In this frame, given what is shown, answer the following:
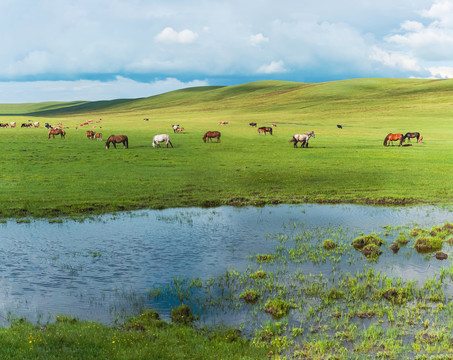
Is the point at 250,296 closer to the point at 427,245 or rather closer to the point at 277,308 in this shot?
the point at 277,308

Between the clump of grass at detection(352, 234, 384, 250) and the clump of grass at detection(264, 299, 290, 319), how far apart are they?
6449 mm

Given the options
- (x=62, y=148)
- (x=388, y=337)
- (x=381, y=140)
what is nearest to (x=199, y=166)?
(x=62, y=148)

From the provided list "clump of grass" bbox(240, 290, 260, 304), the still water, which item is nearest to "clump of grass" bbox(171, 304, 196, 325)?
the still water

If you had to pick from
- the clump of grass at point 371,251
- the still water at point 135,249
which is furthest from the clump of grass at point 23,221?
the clump of grass at point 371,251

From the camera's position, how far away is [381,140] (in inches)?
2356

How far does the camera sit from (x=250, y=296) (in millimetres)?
11758

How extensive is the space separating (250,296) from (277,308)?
1.07 meters

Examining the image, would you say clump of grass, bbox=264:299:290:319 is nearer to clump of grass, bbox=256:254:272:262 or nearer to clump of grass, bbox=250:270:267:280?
clump of grass, bbox=250:270:267:280

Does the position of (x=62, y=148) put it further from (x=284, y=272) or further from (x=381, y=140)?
(x=381, y=140)

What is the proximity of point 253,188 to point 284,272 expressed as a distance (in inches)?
571

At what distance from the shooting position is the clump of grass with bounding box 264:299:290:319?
10.8 metres

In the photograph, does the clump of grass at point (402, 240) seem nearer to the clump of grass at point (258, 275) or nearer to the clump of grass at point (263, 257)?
the clump of grass at point (263, 257)

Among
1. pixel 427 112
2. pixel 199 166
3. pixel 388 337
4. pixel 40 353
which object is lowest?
pixel 388 337

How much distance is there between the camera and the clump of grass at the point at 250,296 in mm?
11688
